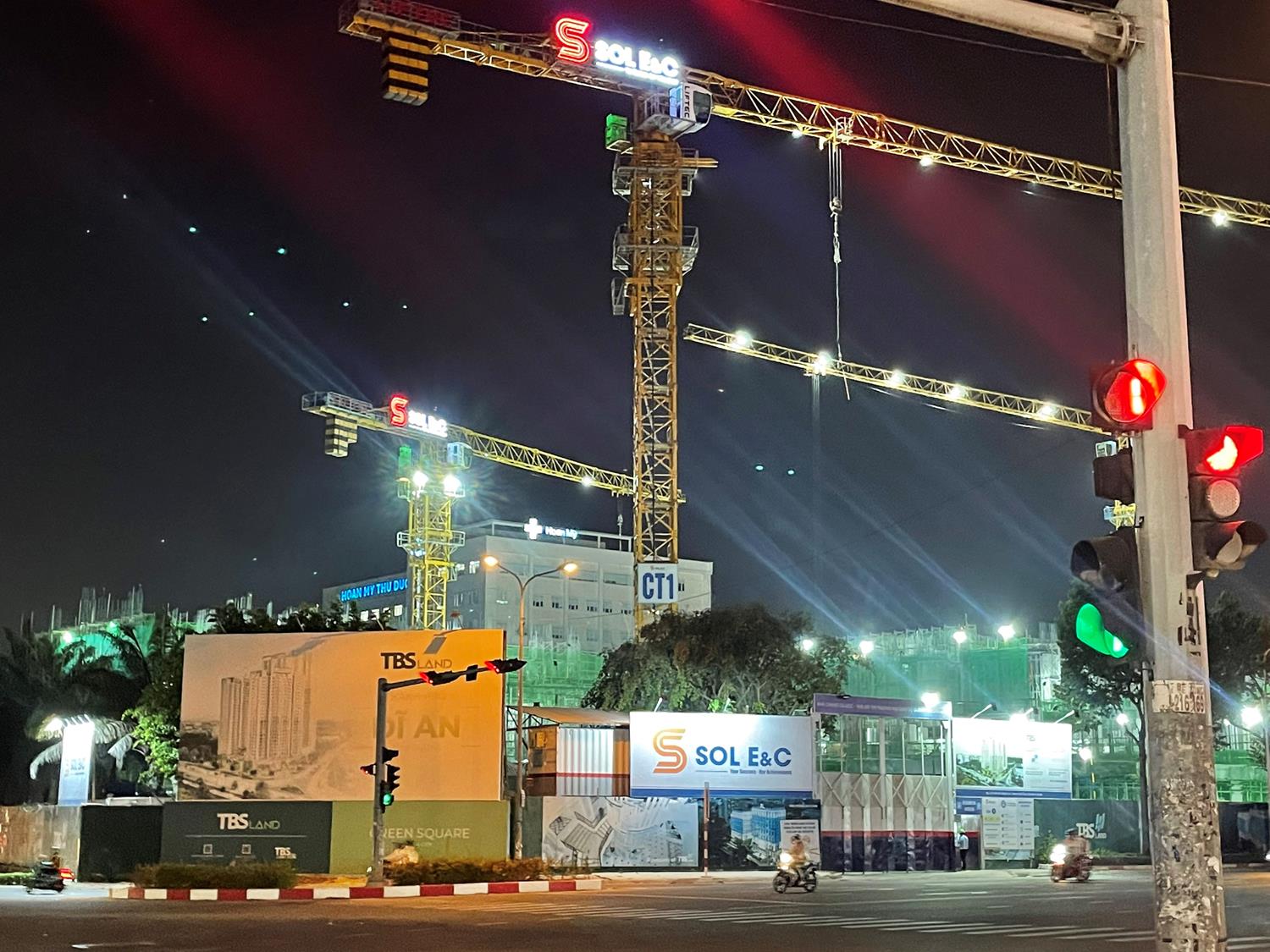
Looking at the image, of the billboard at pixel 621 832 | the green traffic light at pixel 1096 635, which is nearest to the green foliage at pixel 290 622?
the billboard at pixel 621 832

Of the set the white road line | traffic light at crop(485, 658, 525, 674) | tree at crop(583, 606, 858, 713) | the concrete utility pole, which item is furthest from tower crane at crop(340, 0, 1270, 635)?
the concrete utility pole

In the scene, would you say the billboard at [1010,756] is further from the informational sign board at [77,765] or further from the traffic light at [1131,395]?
the traffic light at [1131,395]

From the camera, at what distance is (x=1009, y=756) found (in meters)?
51.7

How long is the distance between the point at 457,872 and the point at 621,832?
10910 mm

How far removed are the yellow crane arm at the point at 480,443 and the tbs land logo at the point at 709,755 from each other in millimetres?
39216

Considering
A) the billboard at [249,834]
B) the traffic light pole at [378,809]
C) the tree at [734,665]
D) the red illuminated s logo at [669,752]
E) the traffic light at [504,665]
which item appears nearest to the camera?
the traffic light pole at [378,809]

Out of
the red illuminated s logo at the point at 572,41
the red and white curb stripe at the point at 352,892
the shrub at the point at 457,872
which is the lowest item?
the red and white curb stripe at the point at 352,892

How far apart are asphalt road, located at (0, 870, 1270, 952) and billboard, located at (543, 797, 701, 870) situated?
9250 millimetres

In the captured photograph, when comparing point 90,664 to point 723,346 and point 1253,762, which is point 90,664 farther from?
point 1253,762

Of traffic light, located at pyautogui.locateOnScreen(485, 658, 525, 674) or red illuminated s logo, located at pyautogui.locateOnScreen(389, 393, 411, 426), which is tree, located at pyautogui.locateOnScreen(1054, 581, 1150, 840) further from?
red illuminated s logo, located at pyautogui.locateOnScreen(389, 393, 411, 426)

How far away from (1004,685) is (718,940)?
80033mm

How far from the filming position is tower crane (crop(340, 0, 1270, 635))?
65750 millimetres

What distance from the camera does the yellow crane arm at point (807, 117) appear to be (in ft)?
218

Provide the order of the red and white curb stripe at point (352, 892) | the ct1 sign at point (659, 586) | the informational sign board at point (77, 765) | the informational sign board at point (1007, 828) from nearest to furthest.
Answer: the red and white curb stripe at point (352, 892)
the informational sign board at point (77, 765)
the informational sign board at point (1007, 828)
the ct1 sign at point (659, 586)
